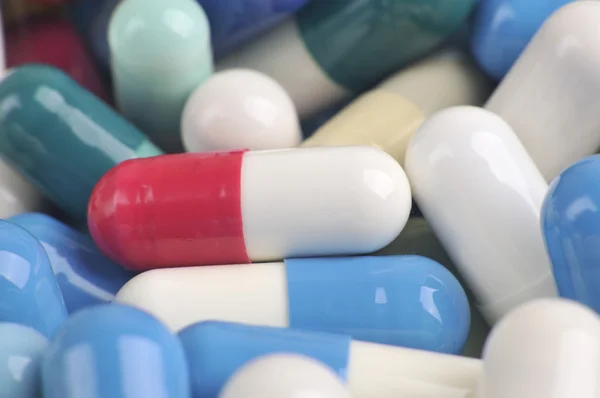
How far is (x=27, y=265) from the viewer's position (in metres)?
0.76

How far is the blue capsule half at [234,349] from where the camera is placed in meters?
0.70

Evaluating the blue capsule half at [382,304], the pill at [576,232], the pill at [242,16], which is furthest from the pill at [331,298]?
the pill at [242,16]

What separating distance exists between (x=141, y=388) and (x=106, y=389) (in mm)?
28

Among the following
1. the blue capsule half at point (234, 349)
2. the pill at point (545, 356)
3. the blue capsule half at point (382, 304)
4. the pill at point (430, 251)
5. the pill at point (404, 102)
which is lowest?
the pill at point (430, 251)

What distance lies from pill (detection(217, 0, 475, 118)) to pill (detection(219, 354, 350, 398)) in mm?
658

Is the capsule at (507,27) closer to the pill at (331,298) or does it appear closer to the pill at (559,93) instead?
the pill at (559,93)

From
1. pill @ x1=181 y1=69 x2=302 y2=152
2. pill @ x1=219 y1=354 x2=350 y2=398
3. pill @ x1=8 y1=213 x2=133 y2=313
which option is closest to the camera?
pill @ x1=219 y1=354 x2=350 y2=398

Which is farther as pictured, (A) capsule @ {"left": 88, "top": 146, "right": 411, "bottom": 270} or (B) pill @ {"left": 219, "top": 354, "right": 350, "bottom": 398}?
(A) capsule @ {"left": 88, "top": 146, "right": 411, "bottom": 270}

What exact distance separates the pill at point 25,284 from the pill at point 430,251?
40 cm

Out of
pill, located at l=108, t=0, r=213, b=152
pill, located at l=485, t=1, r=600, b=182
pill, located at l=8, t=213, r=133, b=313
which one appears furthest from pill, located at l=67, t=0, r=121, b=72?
pill, located at l=485, t=1, r=600, b=182

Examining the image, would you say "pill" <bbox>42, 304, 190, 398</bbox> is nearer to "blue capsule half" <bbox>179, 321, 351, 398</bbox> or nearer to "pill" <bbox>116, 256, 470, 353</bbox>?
"blue capsule half" <bbox>179, 321, 351, 398</bbox>

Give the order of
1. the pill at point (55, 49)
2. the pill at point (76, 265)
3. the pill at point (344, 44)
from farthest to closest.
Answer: the pill at point (55, 49)
the pill at point (344, 44)
the pill at point (76, 265)

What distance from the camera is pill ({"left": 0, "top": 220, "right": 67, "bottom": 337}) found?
750mm

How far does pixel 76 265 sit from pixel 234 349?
32 centimetres
